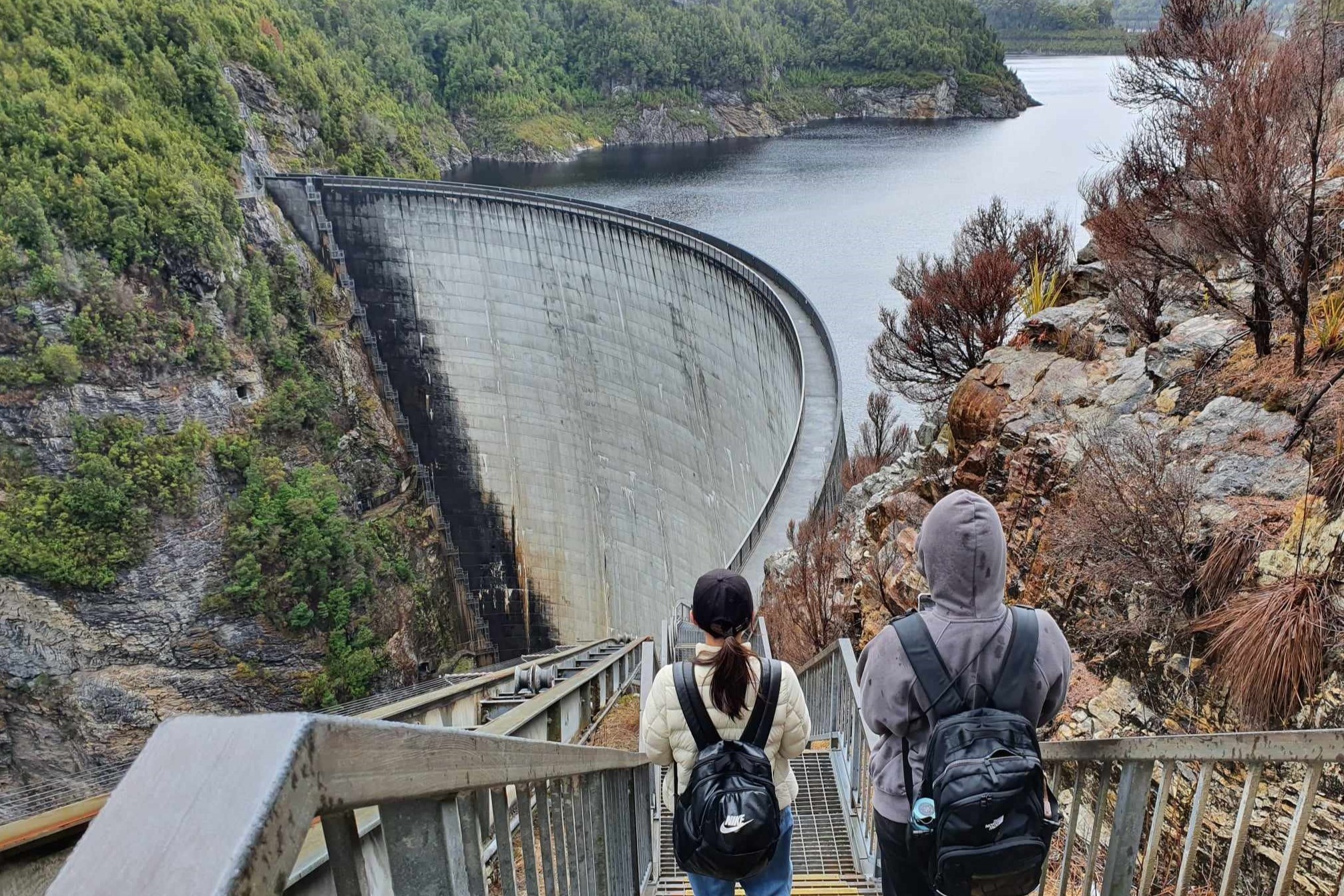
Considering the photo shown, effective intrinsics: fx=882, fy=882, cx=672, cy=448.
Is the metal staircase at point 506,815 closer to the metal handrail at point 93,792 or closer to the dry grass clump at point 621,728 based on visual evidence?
the metal handrail at point 93,792

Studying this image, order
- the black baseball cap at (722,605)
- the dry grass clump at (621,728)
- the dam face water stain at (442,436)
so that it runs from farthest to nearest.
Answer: the dam face water stain at (442,436) → the dry grass clump at (621,728) → the black baseball cap at (722,605)

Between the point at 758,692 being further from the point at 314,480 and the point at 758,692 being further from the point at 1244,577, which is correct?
the point at 314,480

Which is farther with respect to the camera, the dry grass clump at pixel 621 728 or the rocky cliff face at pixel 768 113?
the rocky cliff face at pixel 768 113

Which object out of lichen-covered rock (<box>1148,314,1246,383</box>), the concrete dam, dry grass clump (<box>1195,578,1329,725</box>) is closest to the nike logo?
dry grass clump (<box>1195,578,1329,725</box>)

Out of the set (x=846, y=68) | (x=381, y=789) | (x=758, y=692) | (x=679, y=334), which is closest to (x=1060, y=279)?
(x=679, y=334)

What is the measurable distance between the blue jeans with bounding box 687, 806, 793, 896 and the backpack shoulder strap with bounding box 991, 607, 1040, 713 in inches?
33.0

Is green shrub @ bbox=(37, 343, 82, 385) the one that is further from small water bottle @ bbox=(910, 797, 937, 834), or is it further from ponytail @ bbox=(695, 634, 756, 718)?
small water bottle @ bbox=(910, 797, 937, 834)

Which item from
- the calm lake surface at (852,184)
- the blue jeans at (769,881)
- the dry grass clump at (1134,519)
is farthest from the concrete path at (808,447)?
the blue jeans at (769,881)

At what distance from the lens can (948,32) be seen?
76312 mm

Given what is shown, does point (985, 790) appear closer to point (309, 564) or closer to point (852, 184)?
point (309, 564)

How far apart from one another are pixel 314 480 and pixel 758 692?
2634 centimetres

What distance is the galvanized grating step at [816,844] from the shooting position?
3.45 m

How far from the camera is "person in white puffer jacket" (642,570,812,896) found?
7.57 feet

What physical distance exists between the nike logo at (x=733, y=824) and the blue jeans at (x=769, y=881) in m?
0.34
